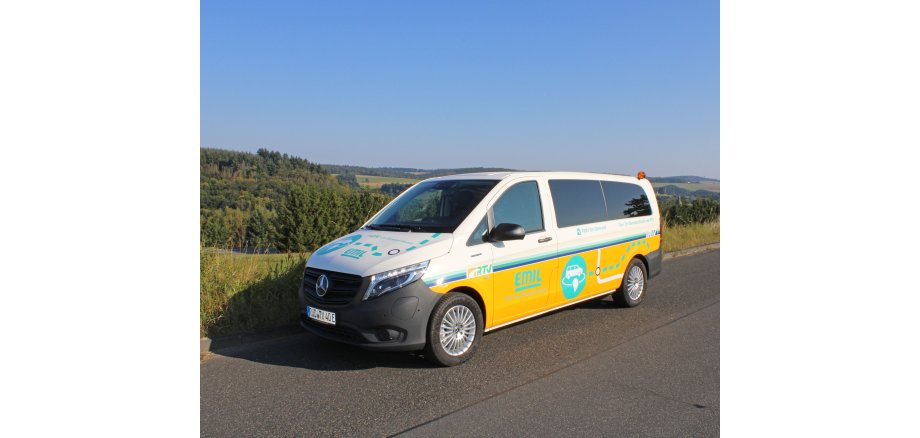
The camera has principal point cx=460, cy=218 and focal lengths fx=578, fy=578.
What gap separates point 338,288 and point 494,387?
167 cm

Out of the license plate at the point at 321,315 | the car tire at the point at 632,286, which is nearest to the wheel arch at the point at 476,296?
the license plate at the point at 321,315

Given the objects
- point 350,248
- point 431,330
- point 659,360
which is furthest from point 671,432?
point 350,248

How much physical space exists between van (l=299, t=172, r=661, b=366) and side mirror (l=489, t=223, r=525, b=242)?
0.01 meters

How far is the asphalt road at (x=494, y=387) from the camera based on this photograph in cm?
395

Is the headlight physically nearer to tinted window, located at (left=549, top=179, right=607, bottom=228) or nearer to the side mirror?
the side mirror

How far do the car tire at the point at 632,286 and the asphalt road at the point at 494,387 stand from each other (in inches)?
36.3

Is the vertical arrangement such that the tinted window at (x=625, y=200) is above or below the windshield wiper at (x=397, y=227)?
above

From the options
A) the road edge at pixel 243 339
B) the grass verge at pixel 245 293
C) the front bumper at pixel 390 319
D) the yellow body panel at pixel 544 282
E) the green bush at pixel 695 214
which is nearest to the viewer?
the front bumper at pixel 390 319

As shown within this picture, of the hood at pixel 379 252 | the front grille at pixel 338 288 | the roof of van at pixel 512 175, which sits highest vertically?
the roof of van at pixel 512 175

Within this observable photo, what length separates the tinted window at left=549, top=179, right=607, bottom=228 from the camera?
263 inches

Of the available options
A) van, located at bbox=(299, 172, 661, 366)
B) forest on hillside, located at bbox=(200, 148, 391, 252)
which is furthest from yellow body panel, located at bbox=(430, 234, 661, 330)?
forest on hillside, located at bbox=(200, 148, 391, 252)

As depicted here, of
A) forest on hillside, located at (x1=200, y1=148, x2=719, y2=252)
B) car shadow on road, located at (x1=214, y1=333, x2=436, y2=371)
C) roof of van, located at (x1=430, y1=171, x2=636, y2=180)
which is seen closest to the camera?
car shadow on road, located at (x1=214, y1=333, x2=436, y2=371)

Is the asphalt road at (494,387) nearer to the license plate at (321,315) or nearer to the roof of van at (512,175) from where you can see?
the license plate at (321,315)

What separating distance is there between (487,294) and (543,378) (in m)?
1.07
